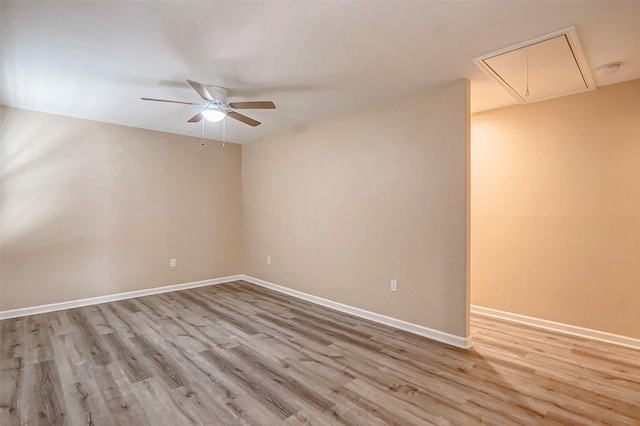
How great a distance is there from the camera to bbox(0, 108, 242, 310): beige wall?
388 cm

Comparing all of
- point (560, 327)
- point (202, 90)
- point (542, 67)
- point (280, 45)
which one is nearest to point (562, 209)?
point (560, 327)

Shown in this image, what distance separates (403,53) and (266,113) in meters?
2.12

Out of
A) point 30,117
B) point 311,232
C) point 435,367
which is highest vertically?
point 30,117

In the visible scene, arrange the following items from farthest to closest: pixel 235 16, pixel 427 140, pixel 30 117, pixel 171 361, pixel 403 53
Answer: pixel 30 117
pixel 427 140
pixel 171 361
pixel 403 53
pixel 235 16

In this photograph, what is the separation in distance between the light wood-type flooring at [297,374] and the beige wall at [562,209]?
1.29 ft

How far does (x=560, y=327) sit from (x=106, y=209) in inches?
234

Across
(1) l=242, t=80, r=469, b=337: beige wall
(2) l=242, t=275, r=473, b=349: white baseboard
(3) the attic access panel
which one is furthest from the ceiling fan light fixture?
(2) l=242, t=275, r=473, b=349: white baseboard

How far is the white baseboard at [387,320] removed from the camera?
117 inches

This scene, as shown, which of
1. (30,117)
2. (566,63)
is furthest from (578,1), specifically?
(30,117)

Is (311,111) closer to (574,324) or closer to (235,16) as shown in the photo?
(235,16)

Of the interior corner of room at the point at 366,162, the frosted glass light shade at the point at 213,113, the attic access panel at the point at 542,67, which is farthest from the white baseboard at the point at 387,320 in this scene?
the frosted glass light shade at the point at 213,113

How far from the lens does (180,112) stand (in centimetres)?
400

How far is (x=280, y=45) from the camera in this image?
7.83ft

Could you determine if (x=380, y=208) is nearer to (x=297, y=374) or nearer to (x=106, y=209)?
(x=297, y=374)
